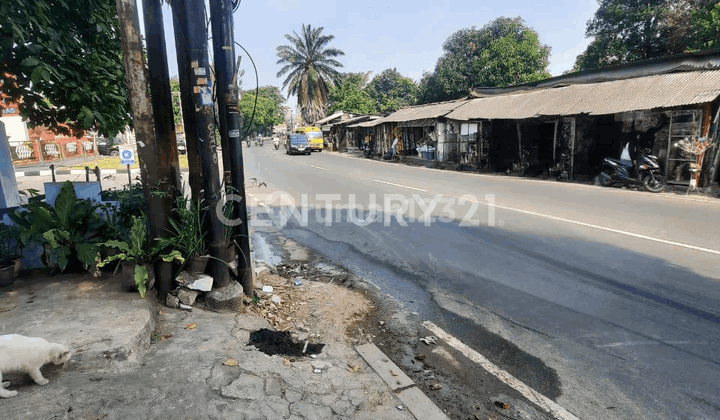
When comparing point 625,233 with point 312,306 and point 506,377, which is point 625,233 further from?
point 312,306

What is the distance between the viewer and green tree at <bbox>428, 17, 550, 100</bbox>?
3066 centimetres

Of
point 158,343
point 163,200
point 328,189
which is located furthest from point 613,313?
point 328,189

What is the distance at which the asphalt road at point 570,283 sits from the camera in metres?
3.17

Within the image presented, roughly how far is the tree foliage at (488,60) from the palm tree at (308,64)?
48.1 feet

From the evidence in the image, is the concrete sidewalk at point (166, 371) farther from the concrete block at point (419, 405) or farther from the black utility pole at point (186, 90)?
the black utility pole at point (186, 90)

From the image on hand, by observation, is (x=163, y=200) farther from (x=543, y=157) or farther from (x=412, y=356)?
(x=543, y=157)

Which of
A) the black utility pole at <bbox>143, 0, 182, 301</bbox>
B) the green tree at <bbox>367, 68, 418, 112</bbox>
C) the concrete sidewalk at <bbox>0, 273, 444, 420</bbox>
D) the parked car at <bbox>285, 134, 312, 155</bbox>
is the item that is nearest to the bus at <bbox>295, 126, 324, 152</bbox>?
the parked car at <bbox>285, 134, 312, 155</bbox>

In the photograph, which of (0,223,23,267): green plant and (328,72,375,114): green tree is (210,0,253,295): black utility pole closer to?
(0,223,23,267): green plant

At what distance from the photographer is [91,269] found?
4.39 meters

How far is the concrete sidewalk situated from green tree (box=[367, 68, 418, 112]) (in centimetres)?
5559

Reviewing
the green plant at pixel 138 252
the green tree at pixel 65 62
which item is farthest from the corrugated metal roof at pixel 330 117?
the green plant at pixel 138 252

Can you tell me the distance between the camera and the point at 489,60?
31609mm

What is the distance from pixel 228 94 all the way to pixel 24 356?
2.80 meters

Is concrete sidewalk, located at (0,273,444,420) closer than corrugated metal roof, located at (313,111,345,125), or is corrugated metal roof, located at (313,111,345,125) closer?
concrete sidewalk, located at (0,273,444,420)
